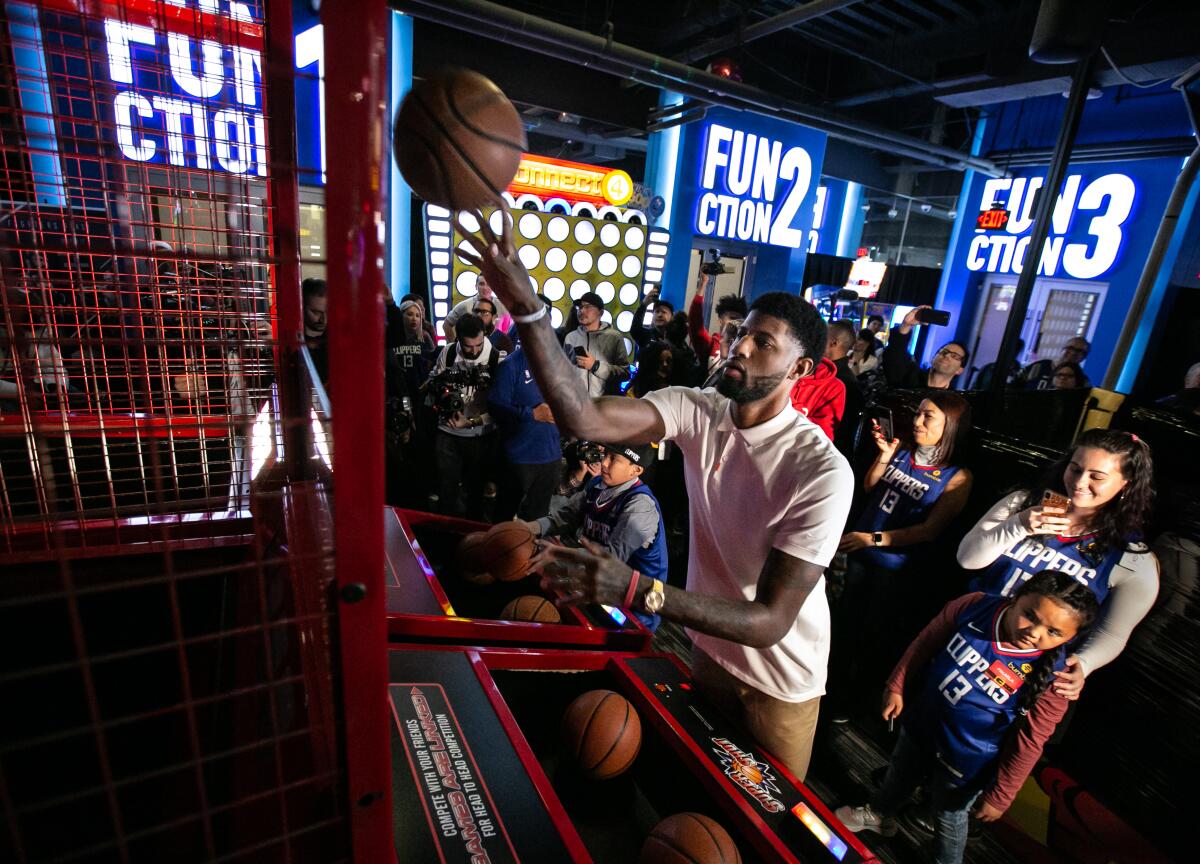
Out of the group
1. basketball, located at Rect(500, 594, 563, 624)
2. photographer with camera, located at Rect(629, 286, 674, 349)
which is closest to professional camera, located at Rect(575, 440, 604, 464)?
basketball, located at Rect(500, 594, 563, 624)

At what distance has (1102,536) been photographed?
8.87ft

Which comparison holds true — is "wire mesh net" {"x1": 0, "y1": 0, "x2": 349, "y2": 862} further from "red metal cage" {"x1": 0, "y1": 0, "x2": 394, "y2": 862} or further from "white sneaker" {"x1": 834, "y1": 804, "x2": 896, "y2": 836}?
"white sneaker" {"x1": 834, "y1": 804, "x2": 896, "y2": 836}

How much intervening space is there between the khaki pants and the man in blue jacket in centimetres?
265

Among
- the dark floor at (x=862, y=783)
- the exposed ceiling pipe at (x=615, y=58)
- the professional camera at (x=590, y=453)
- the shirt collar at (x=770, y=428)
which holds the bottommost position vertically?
the dark floor at (x=862, y=783)

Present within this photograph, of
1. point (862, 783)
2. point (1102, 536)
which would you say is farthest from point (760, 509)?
point (862, 783)

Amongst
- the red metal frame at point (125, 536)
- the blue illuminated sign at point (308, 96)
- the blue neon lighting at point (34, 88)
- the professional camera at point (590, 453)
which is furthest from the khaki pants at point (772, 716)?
the blue illuminated sign at point (308, 96)

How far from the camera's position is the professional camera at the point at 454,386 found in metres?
4.68

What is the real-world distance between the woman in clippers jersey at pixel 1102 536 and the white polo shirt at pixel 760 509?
1.41 m

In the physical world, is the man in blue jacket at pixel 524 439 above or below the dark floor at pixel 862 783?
above

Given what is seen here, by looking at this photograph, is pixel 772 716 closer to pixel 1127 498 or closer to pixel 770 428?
pixel 770 428

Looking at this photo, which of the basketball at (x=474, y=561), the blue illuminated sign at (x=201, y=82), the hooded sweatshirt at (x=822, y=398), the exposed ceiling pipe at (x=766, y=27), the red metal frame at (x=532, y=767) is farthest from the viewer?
the exposed ceiling pipe at (x=766, y=27)

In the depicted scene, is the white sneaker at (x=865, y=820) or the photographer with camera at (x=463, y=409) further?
the photographer with camera at (x=463, y=409)

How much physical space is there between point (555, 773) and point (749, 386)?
1.46 m

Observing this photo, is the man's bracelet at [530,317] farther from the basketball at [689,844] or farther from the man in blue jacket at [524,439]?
the man in blue jacket at [524,439]
